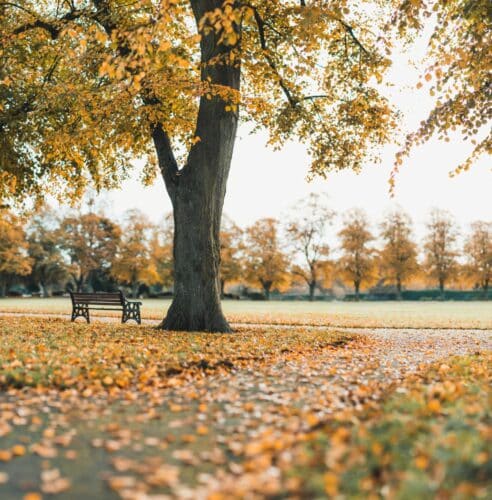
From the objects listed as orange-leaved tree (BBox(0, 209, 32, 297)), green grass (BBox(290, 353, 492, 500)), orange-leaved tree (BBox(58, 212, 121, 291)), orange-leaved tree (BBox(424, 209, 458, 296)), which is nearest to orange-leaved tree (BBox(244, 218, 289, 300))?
orange-leaved tree (BBox(58, 212, 121, 291))

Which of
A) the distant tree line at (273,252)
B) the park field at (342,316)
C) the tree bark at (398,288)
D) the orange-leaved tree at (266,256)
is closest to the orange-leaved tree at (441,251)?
the distant tree line at (273,252)

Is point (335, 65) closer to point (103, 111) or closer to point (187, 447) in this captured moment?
point (103, 111)

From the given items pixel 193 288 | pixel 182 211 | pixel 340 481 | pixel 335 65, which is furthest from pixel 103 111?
pixel 340 481

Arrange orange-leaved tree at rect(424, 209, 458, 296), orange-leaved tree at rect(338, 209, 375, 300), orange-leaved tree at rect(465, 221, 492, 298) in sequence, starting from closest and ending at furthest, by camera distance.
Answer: orange-leaved tree at rect(338, 209, 375, 300), orange-leaved tree at rect(465, 221, 492, 298), orange-leaved tree at rect(424, 209, 458, 296)

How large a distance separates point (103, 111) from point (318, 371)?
29.5ft

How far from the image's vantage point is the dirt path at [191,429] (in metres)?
3.58

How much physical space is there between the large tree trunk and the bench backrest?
13.4 ft

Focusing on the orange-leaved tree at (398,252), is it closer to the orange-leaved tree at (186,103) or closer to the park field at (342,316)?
the park field at (342,316)

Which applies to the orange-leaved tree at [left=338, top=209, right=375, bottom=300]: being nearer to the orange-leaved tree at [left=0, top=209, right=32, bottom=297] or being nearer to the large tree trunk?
the orange-leaved tree at [left=0, top=209, right=32, bottom=297]

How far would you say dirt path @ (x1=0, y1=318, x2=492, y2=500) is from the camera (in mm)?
3580

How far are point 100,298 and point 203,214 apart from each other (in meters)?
6.28

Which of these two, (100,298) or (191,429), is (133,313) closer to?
(100,298)

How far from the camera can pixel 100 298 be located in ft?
59.1

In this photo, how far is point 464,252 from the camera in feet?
256
